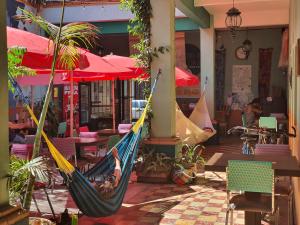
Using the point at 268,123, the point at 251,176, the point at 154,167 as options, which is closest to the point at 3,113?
the point at 251,176

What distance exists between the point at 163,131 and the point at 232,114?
707cm

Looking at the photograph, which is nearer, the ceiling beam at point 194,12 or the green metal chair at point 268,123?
the green metal chair at point 268,123

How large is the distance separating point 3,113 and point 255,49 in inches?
459

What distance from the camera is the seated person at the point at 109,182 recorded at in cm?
406

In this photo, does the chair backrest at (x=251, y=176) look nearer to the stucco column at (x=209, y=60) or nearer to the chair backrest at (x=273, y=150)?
the chair backrest at (x=273, y=150)

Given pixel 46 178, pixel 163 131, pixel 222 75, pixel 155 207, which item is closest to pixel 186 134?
pixel 163 131

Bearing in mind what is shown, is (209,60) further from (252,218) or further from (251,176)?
(251,176)

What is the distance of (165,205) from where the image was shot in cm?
505

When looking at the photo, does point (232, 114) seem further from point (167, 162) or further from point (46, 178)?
point (46, 178)

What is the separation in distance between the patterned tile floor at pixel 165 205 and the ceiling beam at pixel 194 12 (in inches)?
140

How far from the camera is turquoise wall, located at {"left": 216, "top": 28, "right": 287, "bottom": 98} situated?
12.9m

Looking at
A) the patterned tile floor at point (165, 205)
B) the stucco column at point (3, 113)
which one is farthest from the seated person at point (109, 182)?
the stucco column at point (3, 113)

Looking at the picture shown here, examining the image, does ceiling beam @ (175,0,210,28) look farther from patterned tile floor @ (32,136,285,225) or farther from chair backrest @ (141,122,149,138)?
patterned tile floor @ (32,136,285,225)

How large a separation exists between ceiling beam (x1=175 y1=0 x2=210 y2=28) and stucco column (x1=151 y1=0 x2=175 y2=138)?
4.10 feet
